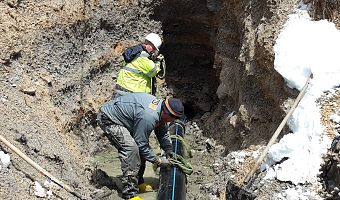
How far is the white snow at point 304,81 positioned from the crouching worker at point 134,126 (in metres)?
1.44

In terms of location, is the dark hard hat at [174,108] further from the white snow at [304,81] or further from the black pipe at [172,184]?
the white snow at [304,81]

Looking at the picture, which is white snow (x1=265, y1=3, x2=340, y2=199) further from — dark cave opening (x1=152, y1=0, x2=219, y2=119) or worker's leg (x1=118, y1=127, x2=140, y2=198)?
dark cave opening (x1=152, y1=0, x2=219, y2=119)

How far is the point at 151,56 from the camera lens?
26.4 feet

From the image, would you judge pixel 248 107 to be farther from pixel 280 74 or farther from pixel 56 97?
pixel 56 97

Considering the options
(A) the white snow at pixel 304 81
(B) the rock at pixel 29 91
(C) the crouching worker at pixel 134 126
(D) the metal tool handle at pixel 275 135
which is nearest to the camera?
(A) the white snow at pixel 304 81

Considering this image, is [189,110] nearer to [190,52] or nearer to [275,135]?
→ [190,52]

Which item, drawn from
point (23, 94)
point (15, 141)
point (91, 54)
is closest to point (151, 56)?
point (91, 54)

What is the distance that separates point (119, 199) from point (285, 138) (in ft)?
7.85

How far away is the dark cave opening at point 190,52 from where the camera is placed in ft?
34.8

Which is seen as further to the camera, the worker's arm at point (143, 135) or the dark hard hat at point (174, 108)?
the worker's arm at point (143, 135)

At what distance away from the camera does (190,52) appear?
37.4 ft

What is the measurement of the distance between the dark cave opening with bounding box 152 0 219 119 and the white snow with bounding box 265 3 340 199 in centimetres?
354

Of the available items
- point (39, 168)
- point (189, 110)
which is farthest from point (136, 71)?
point (189, 110)

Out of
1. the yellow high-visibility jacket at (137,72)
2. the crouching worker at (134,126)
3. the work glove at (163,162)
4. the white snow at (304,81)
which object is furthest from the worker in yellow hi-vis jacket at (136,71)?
the white snow at (304,81)
